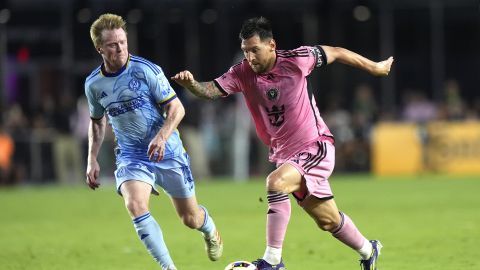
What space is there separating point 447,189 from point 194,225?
11390 millimetres

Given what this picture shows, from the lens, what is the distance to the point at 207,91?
345 inches

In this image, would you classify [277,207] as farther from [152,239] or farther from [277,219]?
[152,239]

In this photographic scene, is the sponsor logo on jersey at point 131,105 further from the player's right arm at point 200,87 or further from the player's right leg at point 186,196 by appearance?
the player's right leg at point 186,196

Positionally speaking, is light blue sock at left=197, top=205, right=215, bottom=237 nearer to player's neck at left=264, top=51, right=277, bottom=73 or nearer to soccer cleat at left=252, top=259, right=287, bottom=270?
soccer cleat at left=252, top=259, right=287, bottom=270

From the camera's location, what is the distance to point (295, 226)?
14.1 m

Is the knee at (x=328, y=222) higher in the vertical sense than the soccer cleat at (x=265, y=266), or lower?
higher

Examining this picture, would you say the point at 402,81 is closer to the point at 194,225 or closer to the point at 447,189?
the point at 447,189

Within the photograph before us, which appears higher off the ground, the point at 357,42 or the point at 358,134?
the point at 357,42

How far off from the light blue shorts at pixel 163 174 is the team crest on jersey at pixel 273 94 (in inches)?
43.3

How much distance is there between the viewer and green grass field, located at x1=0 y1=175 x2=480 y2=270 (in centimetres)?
1041

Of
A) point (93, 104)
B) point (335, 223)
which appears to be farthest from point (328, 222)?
point (93, 104)

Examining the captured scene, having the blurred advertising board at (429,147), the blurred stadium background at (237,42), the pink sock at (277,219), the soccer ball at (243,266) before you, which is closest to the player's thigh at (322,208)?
the pink sock at (277,219)

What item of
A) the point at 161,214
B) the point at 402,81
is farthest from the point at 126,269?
the point at 402,81

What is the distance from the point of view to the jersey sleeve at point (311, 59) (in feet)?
28.5
